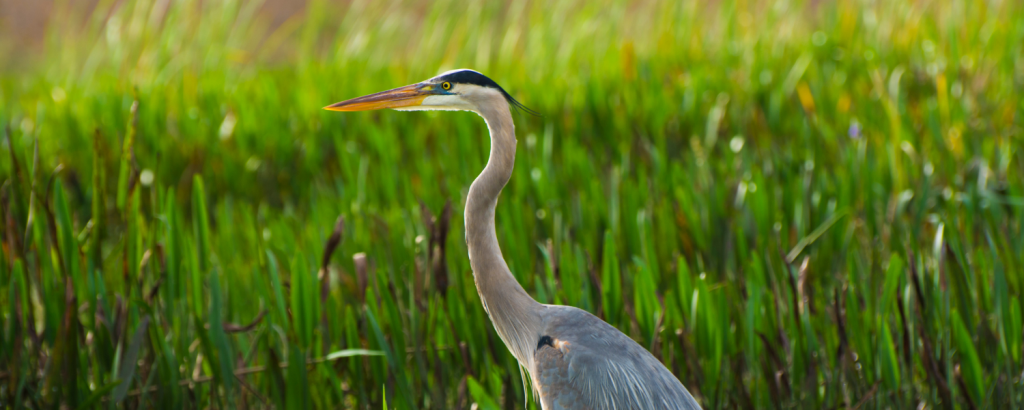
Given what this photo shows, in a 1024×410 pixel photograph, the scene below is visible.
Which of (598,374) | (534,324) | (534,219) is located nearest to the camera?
(598,374)

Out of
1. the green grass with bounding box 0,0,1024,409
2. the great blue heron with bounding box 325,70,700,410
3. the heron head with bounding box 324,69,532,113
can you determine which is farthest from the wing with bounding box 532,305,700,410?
the heron head with bounding box 324,69,532,113

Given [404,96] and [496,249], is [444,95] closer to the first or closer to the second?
[404,96]

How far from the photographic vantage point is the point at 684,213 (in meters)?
2.63

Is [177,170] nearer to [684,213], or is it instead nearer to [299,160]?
[299,160]

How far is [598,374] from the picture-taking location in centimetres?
149

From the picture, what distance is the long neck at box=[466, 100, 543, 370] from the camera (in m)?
1.54

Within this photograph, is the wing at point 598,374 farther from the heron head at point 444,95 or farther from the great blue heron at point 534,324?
the heron head at point 444,95

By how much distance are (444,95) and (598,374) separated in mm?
662

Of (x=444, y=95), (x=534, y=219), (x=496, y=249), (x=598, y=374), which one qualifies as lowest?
(x=598, y=374)

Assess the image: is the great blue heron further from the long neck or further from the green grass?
the green grass

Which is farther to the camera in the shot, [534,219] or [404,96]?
[534,219]

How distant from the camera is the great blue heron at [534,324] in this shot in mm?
1485

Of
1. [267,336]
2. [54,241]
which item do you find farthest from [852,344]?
[54,241]

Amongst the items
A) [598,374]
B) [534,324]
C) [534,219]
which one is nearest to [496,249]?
[534,324]
